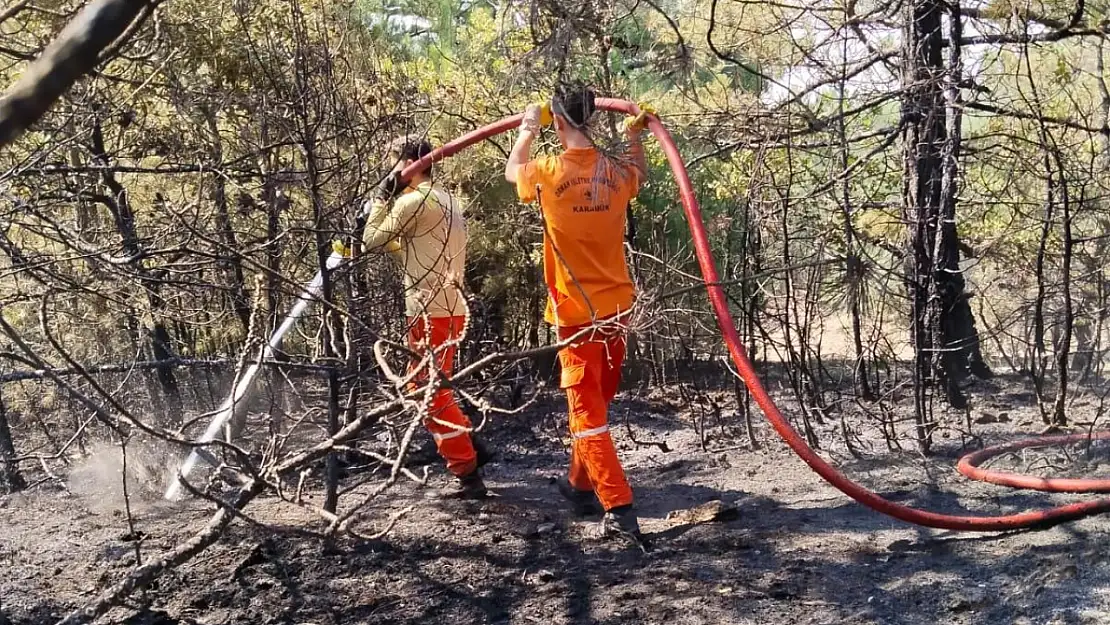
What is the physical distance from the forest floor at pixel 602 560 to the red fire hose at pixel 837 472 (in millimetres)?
88

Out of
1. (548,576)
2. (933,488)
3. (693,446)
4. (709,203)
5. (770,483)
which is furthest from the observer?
(709,203)

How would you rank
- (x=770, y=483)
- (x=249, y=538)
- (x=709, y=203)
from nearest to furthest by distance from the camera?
(x=249, y=538) < (x=770, y=483) < (x=709, y=203)

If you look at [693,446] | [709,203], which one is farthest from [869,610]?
[709,203]

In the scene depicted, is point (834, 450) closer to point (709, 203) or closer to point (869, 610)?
point (869, 610)

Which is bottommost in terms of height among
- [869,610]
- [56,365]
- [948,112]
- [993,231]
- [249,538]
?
[869,610]

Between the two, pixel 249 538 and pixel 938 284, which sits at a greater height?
pixel 938 284

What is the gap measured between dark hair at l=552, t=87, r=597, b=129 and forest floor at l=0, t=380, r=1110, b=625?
1.86 m

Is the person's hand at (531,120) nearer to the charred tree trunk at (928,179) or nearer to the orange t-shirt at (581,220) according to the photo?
the orange t-shirt at (581,220)

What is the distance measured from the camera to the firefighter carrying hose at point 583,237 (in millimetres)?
4355

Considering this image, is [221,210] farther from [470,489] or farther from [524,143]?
[470,489]

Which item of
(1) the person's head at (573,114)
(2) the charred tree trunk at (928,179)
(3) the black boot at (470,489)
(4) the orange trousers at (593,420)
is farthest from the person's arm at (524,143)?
(2) the charred tree trunk at (928,179)

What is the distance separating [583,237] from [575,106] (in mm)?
591

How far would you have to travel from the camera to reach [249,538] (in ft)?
14.2

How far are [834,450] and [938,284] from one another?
1.43 m
